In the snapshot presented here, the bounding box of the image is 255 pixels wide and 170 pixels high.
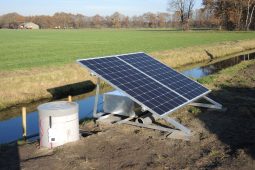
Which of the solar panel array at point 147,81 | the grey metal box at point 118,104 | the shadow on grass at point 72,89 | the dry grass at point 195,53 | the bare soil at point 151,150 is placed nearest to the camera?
the bare soil at point 151,150

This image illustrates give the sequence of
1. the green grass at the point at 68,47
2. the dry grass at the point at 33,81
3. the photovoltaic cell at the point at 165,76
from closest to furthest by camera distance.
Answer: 1. the photovoltaic cell at the point at 165,76
2. the dry grass at the point at 33,81
3. the green grass at the point at 68,47

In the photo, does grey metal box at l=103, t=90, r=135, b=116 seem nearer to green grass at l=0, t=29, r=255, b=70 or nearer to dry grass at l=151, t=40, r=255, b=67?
green grass at l=0, t=29, r=255, b=70

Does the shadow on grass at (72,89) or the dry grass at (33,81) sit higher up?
the dry grass at (33,81)

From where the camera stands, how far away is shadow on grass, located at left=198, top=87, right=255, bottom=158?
403 inches

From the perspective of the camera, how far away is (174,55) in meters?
36.3

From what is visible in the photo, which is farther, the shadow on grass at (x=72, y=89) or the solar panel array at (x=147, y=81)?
the shadow on grass at (x=72, y=89)

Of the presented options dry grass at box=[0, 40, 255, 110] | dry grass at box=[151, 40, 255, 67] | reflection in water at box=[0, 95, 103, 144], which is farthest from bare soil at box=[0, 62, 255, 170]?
dry grass at box=[151, 40, 255, 67]

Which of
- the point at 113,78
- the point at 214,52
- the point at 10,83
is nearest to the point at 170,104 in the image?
the point at 113,78

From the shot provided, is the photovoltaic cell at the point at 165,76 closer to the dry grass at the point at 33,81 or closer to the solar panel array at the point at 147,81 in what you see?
the solar panel array at the point at 147,81

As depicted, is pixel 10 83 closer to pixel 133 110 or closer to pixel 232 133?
pixel 133 110

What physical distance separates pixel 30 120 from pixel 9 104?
9.80 feet

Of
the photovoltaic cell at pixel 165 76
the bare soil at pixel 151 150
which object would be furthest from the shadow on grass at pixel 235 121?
the photovoltaic cell at pixel 165 76

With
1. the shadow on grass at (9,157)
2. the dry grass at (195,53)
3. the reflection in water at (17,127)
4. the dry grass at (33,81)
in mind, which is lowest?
the reflection in water at (17,127)

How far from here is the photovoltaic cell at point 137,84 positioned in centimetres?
1097
